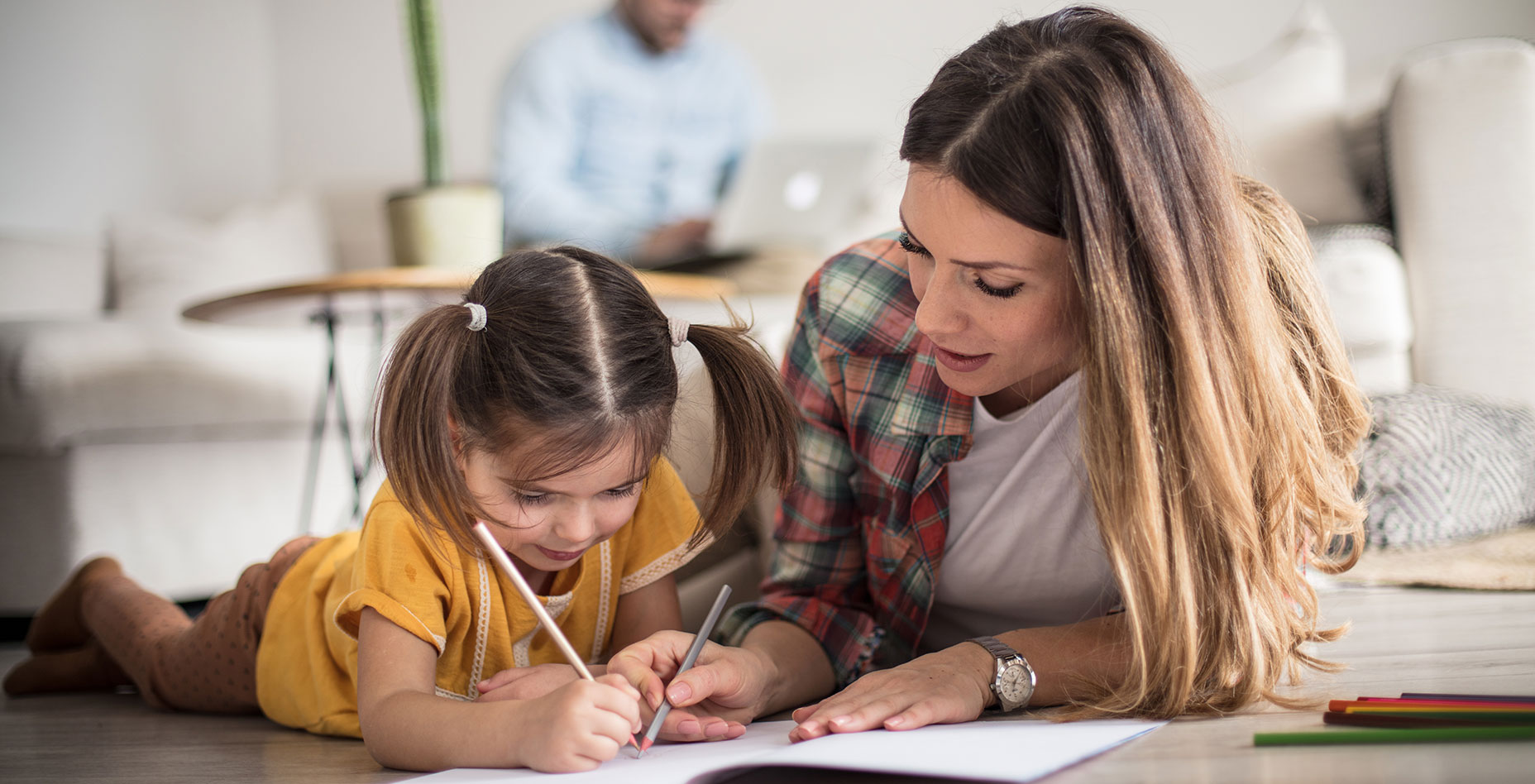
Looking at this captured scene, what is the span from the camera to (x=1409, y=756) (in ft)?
1.83

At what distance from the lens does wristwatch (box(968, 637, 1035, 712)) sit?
2.61ft

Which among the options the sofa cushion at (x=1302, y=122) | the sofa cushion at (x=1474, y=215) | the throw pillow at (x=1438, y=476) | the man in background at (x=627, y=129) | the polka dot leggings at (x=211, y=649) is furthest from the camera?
the man in background at (x=627, y=129)

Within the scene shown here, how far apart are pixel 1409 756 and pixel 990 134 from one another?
46 centimetres

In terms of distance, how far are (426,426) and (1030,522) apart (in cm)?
51

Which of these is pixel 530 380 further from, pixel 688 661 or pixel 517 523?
pixel 688 661

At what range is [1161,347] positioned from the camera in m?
0.76

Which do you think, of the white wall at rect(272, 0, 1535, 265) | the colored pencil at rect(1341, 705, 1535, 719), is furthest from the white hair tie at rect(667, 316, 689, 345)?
the white wall at rect(272, 0, 1535, 265)

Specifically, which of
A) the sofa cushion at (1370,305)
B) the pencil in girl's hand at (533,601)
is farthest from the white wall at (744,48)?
the pencil in girl's hand at (533,601)

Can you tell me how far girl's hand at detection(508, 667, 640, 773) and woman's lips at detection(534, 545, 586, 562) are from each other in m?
0.20

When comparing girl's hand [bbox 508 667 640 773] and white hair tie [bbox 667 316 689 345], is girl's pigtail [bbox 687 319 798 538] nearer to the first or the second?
white hair tie [bbox 667 316 689 345]

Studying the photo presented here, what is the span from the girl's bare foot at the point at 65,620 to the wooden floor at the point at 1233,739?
85 mm

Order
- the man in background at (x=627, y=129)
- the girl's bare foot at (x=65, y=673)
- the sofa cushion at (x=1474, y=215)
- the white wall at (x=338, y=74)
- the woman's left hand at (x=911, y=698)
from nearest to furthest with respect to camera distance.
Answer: the woman's left hand at (x=911, y=698) → the girl's bare foot at (x=65, y=673) → the sofa cushion at (x=1474, y=215) → the white wall at (x=338, y=74) → the man in background at (x=627, y=129)

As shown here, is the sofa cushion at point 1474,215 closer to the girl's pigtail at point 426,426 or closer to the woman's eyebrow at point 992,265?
the woman's eyebrow at point 992,265

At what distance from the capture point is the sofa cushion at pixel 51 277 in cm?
234
